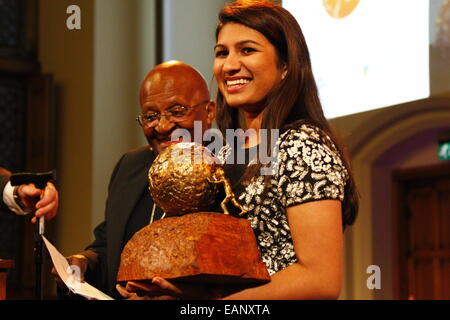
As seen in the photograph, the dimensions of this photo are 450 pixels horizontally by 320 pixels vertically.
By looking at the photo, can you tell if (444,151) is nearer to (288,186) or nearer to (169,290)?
(288,186)

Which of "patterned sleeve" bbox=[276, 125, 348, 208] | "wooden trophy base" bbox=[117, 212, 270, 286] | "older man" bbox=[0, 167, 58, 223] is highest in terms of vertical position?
"patterned sleeve" bbox=[276, 125, 348, 208]

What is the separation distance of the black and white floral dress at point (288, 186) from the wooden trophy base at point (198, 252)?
0.10m

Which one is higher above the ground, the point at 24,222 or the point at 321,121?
the point at 321,121

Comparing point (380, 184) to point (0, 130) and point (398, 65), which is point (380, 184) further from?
point (0, 130)

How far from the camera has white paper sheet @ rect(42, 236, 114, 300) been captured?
1963 millimetres

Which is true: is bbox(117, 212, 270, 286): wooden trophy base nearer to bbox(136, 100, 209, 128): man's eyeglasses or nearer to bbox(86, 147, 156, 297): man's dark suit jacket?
bbox(86, 147, 156, 297): man's dark suit jacket

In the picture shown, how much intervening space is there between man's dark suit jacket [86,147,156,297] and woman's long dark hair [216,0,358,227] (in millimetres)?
993

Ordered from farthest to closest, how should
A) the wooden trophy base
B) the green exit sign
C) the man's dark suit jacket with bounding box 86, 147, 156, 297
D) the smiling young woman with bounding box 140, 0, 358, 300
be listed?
the green exit sign < the man's dark suit jacket with bounding box 86, 147, 156, 297 < the smiling young woman with bounding box 140, 0, 358, 300 < the wooden trophy base

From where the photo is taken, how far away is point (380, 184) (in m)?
Result: 6.71

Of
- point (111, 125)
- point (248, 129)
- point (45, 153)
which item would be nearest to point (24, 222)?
point (45, 153)

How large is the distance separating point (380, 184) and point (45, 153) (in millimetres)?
3522

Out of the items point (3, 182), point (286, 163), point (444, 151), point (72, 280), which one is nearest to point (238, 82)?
point (286, 163)

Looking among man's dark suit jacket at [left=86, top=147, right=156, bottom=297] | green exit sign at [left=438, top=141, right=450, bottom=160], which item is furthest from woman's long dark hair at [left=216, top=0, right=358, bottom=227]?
green exit sign at [left=438, top=141, right=450, bottom=160]

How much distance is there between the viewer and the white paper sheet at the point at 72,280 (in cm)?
196
